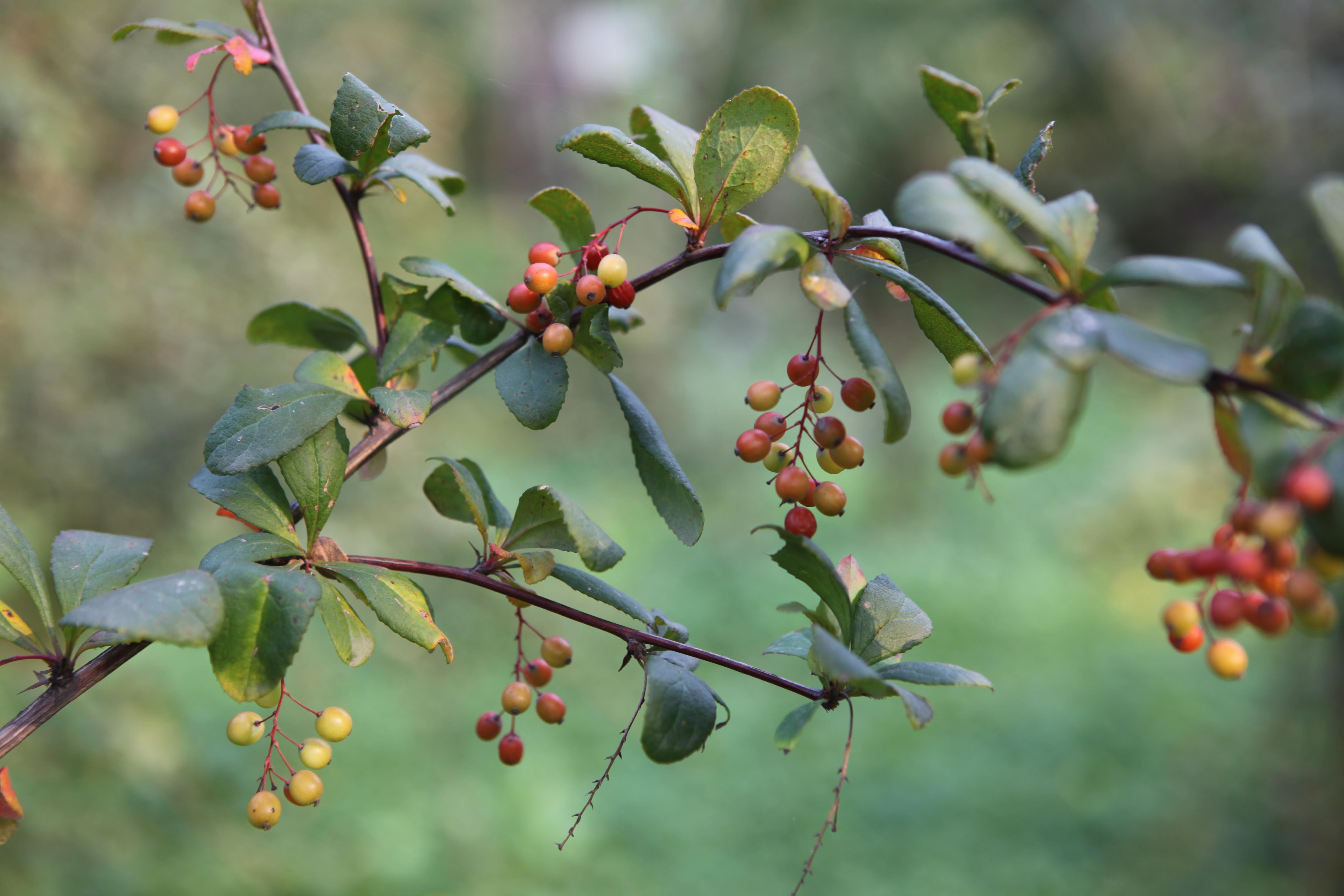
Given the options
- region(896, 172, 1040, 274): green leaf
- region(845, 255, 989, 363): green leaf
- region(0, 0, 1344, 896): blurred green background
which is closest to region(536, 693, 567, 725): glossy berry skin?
region(845, 255, 989, 363): green leaf

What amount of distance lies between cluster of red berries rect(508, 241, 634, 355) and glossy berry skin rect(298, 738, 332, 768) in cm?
45

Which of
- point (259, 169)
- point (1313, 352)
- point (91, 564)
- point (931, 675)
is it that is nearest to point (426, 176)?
point (259, 169)

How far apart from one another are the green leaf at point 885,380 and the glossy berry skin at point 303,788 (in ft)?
2.13

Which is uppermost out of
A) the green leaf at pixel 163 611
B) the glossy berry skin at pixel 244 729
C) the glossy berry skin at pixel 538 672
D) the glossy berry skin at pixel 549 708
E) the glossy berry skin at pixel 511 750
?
the green leaf at pixel 163 611

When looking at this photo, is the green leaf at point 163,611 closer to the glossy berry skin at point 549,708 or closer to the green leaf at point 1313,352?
the glossy berry skin at point 549,708

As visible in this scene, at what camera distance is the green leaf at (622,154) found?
2.54ft

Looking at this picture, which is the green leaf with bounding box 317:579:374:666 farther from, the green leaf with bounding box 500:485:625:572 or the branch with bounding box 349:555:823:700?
the green leaf with bounding box 500:485:625:572

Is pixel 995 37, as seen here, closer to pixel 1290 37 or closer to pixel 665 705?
pixel 1290 37

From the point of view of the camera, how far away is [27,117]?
2568mm

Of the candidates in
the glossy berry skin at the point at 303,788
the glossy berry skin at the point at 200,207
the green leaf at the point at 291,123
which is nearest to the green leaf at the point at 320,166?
the green leaf at the point at 291,123

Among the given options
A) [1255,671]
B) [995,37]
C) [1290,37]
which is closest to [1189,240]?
[995,37]

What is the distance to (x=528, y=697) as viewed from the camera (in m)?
0.98

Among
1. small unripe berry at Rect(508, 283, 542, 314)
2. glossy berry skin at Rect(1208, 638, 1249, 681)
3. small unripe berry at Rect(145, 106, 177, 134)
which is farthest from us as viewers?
small unripe berry at Rect(145, 106, 177, 134)

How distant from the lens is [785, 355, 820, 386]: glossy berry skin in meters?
0.82
